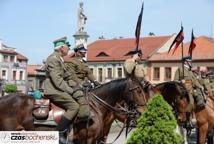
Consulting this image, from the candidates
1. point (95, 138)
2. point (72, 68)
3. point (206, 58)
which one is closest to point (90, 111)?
point (95, 138)

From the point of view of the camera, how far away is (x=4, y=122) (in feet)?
26.0

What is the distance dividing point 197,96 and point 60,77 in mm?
4251

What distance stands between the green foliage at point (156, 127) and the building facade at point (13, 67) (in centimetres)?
6977

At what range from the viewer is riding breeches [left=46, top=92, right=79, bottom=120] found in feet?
24.7

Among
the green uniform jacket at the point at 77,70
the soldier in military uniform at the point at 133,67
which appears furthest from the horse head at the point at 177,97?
the green uniform jacket at the point at 77,70

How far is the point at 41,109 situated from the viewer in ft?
25.6

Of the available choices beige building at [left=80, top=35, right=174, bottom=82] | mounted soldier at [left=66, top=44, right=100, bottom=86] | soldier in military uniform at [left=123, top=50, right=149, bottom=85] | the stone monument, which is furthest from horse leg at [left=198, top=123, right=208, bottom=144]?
beige building at [left=80, top=35, right=174, bottom=82]

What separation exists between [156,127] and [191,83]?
4013 millimetres

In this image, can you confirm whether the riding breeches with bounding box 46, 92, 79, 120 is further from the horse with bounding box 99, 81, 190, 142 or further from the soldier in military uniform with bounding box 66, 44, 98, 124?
the horse with bounding box 99, 81, 190, 142

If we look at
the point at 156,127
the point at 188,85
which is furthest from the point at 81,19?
the point at 156,127

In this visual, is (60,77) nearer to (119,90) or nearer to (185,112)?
(119,90)

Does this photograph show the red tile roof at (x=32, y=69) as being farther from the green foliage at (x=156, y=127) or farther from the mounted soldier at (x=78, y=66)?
the green foliage at (x=156, y=127)

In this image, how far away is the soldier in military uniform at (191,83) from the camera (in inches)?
407

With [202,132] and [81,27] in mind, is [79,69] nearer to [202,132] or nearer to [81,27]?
[202,132]
